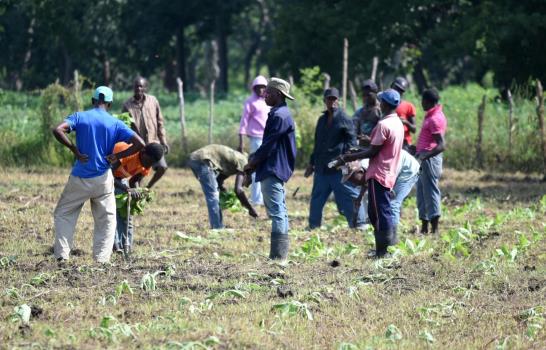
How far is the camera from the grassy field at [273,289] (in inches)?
324

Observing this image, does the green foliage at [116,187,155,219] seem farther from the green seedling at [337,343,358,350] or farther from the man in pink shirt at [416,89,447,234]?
the green seedling at [337,343,358,350]

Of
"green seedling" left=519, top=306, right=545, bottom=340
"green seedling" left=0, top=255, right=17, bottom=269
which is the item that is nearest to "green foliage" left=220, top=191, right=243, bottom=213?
"green seedling" left=0, top=255, right=17, bottom=269

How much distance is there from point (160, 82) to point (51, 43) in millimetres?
28993

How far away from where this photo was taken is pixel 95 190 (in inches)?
438

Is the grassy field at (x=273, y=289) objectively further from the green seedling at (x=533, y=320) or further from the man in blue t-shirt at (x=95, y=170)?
the man in blue t-shirt at (x=95, y=170)

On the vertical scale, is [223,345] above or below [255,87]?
below

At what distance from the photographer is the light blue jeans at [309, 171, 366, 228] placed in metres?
14.0

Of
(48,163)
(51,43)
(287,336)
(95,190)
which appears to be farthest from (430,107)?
(51,43)

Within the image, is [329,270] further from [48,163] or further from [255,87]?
[48,163]

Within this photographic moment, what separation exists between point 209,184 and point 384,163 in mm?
2619

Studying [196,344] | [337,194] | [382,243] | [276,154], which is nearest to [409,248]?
[382,243]

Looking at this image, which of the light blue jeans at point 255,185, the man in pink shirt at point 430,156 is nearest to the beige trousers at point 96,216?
the man in pink shirt at point 430,156

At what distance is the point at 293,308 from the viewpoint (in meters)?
8.98

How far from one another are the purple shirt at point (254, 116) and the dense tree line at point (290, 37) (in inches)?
381
